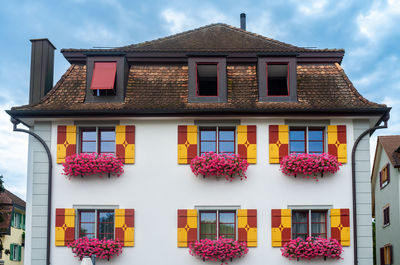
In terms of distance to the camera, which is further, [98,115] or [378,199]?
[378,199]

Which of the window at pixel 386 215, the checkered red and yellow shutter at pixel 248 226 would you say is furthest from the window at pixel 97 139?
the window at pixel 386 215

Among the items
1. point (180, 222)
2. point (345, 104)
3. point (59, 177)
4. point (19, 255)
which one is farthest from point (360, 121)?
point (19, 255)

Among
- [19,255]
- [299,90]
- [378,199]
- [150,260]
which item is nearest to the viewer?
[150,260]

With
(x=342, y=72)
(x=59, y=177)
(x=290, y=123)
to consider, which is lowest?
(x=59, y=177)

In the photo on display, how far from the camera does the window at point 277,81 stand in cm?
2106

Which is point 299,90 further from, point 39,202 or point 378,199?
point 378,199

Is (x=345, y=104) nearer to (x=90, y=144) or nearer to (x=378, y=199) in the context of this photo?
(x=90, y=144)

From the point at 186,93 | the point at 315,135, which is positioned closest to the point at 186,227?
the point at 186,93

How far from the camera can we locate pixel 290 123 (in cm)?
2011

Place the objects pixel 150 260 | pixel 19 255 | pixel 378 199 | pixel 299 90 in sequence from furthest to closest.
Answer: pixel 19 255 → pixel 378 199 → pixel 299 90 → pixel 150 260

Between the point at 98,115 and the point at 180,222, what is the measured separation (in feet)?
12.6

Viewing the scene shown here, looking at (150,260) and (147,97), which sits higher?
(147,97)

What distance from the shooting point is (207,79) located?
2136 cm

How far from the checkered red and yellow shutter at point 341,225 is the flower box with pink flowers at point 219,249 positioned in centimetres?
255
